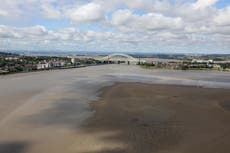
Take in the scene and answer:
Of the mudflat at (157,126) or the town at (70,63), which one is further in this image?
the town at (70,63)

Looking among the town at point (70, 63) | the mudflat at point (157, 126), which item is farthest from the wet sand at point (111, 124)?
the town at point (70, 63)

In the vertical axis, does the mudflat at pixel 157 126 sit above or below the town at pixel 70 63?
below

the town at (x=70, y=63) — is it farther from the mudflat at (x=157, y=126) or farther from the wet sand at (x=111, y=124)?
the mudflat at (x=157, y=126)

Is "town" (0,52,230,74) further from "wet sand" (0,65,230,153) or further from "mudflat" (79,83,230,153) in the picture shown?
"mudflat" (79,83,230,153)

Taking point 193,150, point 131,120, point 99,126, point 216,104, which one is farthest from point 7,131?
point 216,104

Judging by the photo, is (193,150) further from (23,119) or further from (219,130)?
(23,119)

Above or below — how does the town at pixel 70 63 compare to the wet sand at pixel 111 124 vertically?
above

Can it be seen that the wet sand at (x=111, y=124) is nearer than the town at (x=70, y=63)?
Yes

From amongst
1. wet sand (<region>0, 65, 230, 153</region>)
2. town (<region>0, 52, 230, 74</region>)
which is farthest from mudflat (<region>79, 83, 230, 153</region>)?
town (<region>0, 52, 230, 74</region>)
